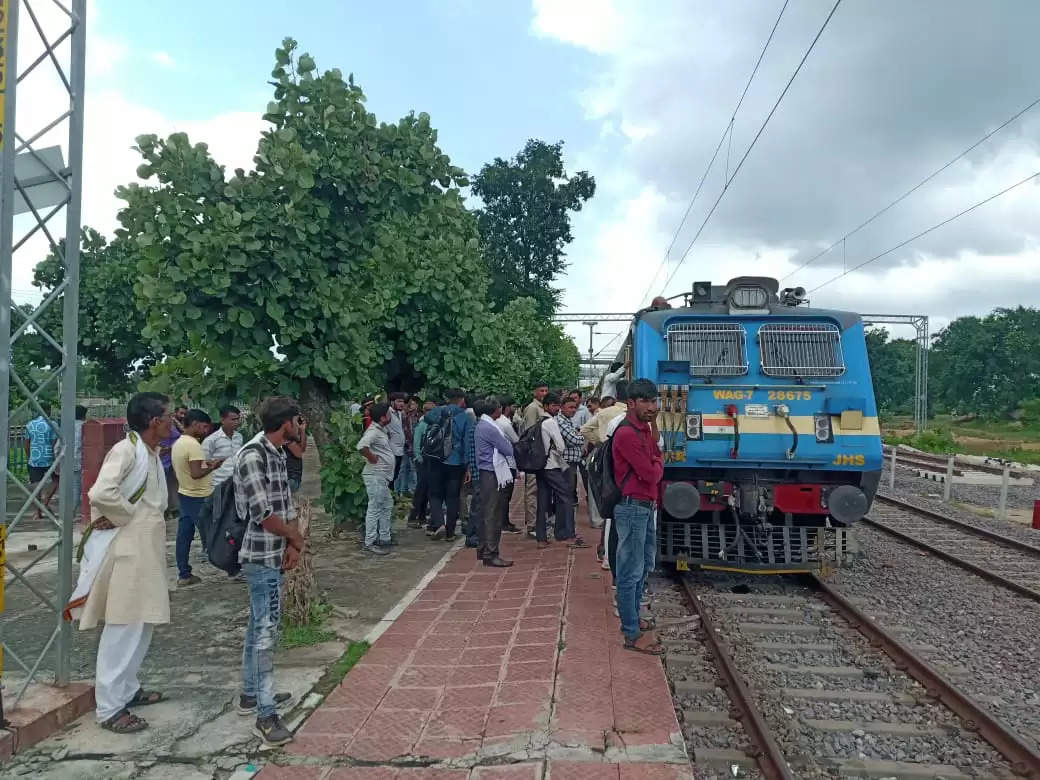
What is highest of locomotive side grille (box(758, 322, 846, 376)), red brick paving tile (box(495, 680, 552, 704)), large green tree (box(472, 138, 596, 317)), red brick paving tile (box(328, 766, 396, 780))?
large green tree (box(472, 138, 596, 317))

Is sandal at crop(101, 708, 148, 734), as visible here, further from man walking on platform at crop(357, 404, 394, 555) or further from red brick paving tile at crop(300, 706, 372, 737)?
man walking on platform at crop(357, 404, 394, 555)

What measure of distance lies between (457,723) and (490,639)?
1.38m

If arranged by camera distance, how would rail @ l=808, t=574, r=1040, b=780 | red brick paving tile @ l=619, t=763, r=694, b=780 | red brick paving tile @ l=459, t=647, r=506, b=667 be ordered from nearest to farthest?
red brick paving tile @ l=619, t=763, r=694, b=780 < rail @ l=808, t=574, r=1040, b=780 < red brick paving tile @ l=459, t=647, r=506, b=667

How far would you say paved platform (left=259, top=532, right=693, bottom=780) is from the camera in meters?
3.59

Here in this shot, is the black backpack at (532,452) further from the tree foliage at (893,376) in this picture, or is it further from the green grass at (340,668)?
the tree foliage at (893,376)

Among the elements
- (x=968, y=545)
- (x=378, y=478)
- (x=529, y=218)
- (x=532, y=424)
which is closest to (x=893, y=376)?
(x=529, y=218)

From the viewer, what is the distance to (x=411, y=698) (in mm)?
4371

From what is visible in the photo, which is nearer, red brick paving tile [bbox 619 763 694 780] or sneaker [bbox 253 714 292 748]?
red brick paving tile [bbox 619 763 694 780]

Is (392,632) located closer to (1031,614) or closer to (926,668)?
(926,668)

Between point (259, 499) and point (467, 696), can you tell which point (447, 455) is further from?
point (259, 499)

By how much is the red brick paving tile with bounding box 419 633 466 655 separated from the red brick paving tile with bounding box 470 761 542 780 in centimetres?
173

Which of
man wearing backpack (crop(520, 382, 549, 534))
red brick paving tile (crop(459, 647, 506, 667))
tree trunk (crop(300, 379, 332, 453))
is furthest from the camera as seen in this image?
man wearing backpack (crop(520, 382, 549, 534))

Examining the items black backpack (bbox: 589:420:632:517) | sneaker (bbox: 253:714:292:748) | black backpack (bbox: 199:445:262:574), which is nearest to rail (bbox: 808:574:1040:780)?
black backpack (bbox: 589:420:632:517)

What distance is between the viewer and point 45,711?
3975mm
